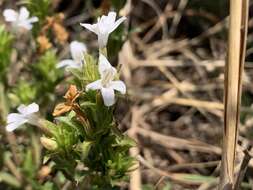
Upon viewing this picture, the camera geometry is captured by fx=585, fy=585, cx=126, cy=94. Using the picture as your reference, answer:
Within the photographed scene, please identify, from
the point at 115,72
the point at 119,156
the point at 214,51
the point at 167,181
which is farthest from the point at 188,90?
the point at 115,72

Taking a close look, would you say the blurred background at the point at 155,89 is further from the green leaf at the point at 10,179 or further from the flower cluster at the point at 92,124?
the flower cluster at the point at 92,124

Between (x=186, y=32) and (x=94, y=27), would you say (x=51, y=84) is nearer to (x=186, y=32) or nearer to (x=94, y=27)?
(x=94, y=27)

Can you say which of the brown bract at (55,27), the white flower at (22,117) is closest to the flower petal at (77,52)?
the brown bract at (55,27)

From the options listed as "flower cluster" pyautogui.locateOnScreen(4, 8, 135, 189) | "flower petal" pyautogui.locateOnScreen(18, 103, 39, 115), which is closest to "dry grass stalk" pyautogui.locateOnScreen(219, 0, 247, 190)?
"flower cluster" pyautogui.locateOnScreen(4, 8, 135, 189)

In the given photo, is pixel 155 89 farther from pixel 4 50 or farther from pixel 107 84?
pixel 107 84

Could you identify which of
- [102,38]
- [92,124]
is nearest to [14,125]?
[92,124]
